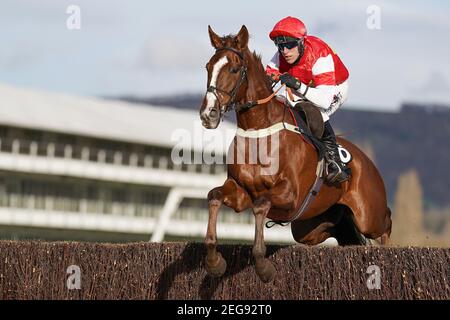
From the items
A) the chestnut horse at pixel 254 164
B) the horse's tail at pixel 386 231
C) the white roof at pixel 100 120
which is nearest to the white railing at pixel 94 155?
the white roof at pixel 100 120

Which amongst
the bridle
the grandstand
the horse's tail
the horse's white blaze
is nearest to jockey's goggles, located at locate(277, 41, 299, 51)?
the bridle

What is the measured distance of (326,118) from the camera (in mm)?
12375

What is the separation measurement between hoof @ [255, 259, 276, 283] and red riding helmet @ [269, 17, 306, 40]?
2489mm

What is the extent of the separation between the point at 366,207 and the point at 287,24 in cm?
248

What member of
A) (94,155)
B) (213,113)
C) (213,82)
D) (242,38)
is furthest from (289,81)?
(94,155)

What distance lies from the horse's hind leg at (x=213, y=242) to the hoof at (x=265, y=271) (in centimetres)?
33

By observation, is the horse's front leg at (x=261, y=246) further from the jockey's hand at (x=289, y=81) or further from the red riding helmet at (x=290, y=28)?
the red riding helmet at (x=290, y=28)

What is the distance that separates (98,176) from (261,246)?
50.3 meters

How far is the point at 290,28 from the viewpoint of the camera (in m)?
11.9

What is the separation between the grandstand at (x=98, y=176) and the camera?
56.3m

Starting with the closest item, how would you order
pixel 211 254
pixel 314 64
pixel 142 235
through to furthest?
pixel 211 254, pixel 314 64, pixel 142 235

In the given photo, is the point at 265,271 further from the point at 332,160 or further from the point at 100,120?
the point at 100,120

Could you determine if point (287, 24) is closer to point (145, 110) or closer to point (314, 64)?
point (314, 64)

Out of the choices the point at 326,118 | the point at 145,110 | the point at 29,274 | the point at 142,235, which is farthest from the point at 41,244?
the point at 145,110
